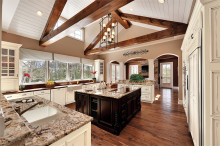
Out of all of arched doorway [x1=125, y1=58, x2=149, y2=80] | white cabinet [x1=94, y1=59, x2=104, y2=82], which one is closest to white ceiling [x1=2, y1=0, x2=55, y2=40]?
white cabinet [x1=94, y1=59, x2=104, y2=82]

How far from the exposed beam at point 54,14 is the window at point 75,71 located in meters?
2.02

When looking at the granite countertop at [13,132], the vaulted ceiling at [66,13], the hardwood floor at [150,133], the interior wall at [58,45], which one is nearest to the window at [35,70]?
the interior wall at [58,45]

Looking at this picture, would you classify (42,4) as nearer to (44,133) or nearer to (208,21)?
(44,133)

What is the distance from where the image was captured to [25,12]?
3.01 metres

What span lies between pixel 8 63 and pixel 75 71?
111 inches

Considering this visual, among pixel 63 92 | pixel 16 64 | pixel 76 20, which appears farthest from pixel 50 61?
pixel 76 20

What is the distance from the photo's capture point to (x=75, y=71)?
5461 millimetres

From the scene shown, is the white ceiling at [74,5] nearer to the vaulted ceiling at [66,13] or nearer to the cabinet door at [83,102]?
the vaulted ceiling at [66,13]

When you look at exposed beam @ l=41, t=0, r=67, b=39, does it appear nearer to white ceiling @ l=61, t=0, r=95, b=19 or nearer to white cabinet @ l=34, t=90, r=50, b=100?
white ceiling @ l=61, t=0, r=95, b=19

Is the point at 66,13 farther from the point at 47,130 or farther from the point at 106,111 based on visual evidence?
the point at 47,130

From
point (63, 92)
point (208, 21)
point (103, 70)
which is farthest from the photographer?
point (103, 70)

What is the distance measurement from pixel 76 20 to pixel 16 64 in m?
2.55

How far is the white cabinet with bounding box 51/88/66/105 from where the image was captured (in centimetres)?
374

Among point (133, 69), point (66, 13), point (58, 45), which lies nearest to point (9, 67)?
point (58, 45)
